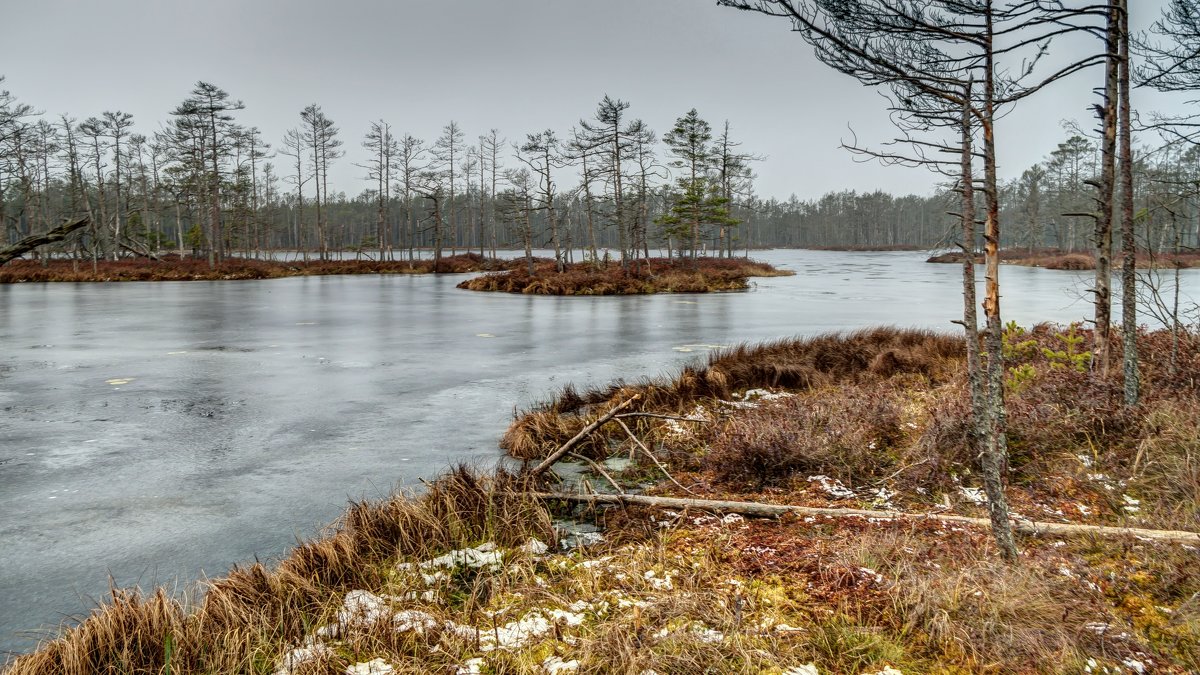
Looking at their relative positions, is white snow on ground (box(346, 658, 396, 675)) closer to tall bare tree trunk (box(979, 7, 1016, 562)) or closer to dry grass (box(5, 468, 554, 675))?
dry grass (box(5, 468, 554, 675))

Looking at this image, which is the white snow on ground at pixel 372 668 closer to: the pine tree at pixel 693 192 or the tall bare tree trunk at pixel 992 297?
the tall bare tree trunk at pixel 992 297

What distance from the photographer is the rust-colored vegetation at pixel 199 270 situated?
3578 centimetres

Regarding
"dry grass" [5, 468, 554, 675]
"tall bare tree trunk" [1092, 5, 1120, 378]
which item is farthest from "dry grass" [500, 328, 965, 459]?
"tall bare tree trunk" [1092, 5, 1120, 378]

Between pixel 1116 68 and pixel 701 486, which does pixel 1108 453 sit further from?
pixel 1116 68

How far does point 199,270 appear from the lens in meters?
39.1

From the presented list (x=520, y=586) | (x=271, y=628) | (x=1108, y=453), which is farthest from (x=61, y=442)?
(x=1108, y=453)

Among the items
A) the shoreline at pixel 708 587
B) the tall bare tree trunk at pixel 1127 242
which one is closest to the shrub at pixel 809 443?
the shoreline at pixel 708 587

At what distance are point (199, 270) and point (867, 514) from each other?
42342 mm

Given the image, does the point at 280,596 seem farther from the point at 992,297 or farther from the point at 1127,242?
the point at 1127,242

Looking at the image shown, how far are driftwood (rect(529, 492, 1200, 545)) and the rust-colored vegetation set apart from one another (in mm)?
30876

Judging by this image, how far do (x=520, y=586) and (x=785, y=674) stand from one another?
148 cm

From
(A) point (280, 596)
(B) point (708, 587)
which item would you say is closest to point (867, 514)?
(B) point (708, 587)

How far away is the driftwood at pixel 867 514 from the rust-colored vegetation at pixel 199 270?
3088cm

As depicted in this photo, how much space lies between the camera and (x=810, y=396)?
834cm
